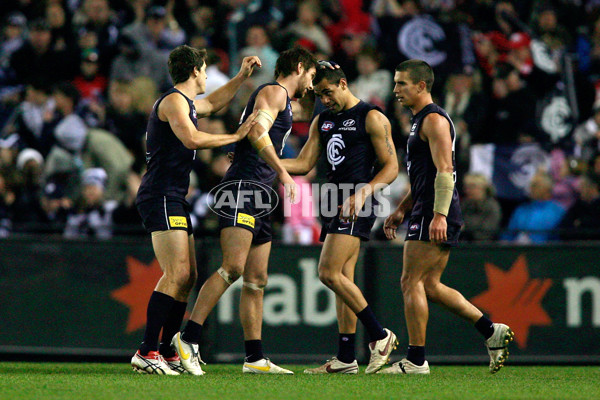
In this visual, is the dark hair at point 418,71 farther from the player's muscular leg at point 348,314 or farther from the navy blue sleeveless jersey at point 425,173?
the player's muscular leg at point 348,314

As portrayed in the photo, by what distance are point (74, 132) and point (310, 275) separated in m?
4.43

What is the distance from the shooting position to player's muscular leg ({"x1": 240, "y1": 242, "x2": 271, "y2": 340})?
8.12 meters

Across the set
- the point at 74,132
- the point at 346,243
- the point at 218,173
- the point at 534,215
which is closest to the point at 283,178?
the point at 346,243

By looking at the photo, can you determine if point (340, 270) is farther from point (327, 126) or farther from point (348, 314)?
point (327, 126)

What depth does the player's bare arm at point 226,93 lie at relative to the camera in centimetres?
827

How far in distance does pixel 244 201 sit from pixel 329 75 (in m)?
1.36

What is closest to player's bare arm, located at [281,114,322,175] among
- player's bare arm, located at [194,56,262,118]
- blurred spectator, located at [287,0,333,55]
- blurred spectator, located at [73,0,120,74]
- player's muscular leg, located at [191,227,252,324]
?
player's bare arm, located at [194,56,262,118]

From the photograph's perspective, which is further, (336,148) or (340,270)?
(336,148)

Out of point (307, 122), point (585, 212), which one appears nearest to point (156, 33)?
point (307, 122)

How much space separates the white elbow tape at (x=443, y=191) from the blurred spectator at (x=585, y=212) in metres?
3.60

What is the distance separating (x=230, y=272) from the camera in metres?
7.89

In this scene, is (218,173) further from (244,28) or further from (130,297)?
(244,28)

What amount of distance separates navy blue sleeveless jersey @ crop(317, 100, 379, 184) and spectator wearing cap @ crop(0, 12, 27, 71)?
8272mm

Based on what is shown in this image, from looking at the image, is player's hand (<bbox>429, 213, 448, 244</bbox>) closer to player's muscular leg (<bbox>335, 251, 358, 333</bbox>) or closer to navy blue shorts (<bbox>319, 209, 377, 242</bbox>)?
navy blue shorts (<bbox>319, 209, 377, 242</bbox>)
